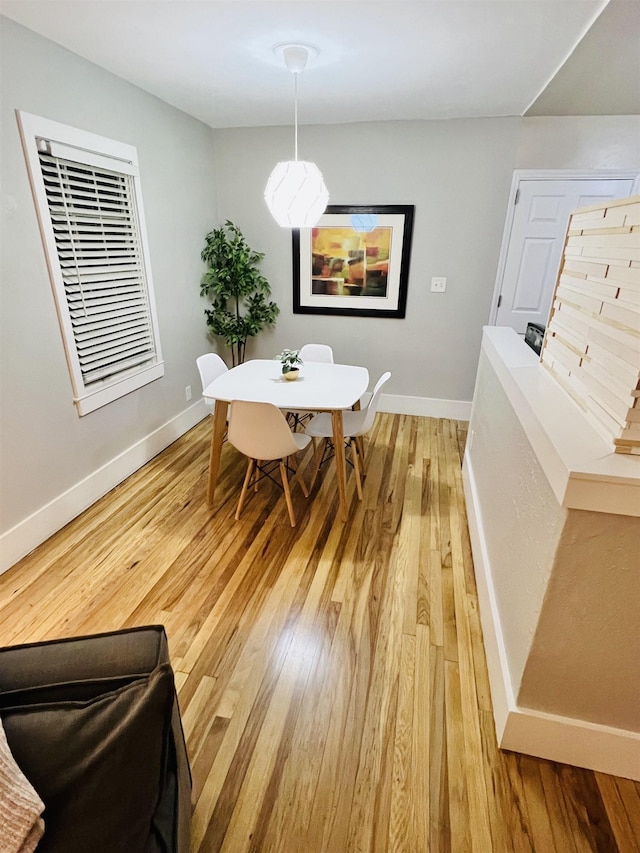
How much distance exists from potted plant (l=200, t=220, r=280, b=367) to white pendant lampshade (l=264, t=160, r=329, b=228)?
164 cm

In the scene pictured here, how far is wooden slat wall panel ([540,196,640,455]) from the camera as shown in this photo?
1.04m

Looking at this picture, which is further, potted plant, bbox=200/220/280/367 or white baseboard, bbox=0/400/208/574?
potted plant, bbox=200/220/280/367

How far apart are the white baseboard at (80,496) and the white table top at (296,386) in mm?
844

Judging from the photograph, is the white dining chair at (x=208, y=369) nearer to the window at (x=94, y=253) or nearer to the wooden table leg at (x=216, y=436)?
the wooden table leg at (x=216, y=436)

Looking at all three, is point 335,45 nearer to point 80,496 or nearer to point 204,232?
point 204,232

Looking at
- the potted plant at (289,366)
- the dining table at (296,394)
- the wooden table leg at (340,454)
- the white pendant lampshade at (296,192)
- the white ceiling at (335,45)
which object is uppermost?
the white ceiling at (335,45)

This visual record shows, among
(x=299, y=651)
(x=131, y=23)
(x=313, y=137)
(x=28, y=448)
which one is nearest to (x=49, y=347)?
(x=28, y=448)

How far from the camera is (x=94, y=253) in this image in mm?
2469

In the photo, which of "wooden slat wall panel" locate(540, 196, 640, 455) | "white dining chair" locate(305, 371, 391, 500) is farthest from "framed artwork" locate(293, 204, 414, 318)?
"wooden slat wall panel" locate(540, 196, 640, 455)

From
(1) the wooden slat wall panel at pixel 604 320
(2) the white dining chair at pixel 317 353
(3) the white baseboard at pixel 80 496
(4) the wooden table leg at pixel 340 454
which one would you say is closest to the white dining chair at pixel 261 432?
(4) the wooden table leg at pixel 340 454

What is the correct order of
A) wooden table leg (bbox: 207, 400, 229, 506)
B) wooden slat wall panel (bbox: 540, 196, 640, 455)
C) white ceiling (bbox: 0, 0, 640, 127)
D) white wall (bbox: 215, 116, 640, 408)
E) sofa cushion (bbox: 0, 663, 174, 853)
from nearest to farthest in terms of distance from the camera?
1. sofa cushion (bbox: 0, 663, 174, 853)
2. wooden slat wall panel (bbox: 540, 196, 640, 455)
3. white ceiling (bbox: 0, 0, 640, 127)
4. wooden table leg (bbox: 207, 400, 229, 506)
5. white wall (bbox: 215, 116, 640, 408)

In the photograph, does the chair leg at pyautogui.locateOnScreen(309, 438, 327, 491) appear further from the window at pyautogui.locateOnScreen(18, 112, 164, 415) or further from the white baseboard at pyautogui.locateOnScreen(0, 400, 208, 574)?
the window at pyautogui.locateOnScreen(18, 112, 164, 415)

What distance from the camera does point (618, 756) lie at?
51.0 inches

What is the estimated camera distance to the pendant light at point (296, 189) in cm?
204
